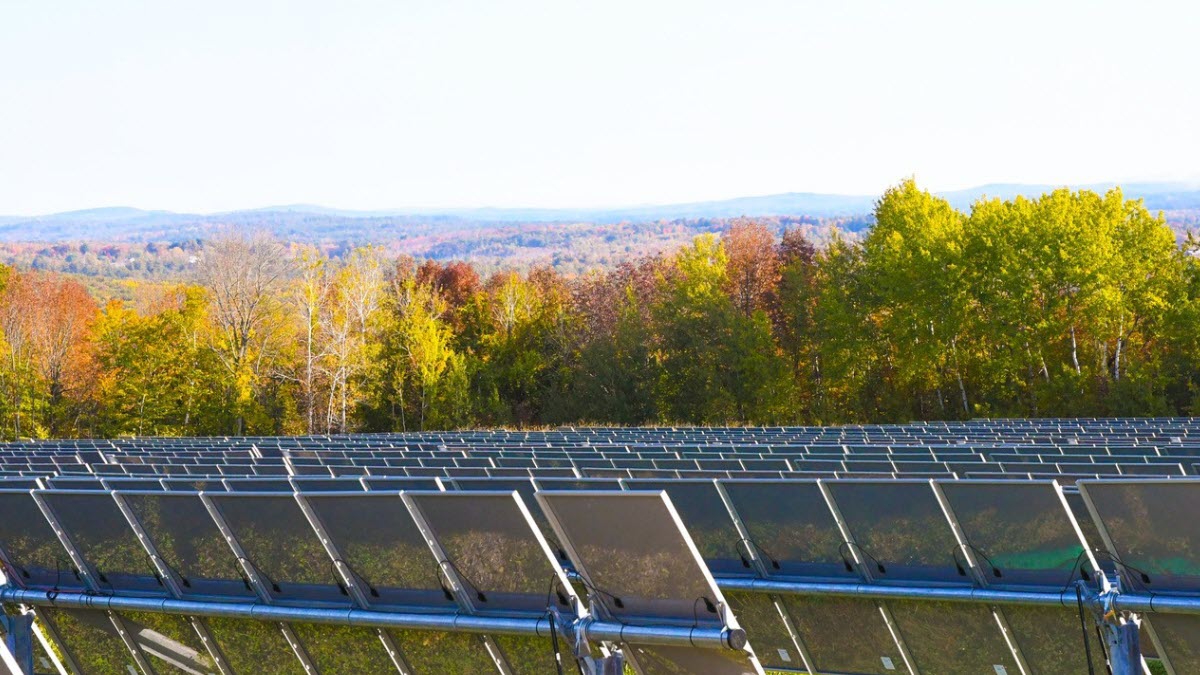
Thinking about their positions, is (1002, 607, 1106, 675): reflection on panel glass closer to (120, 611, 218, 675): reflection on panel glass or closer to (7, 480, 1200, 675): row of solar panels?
(7, 480, 1200, 675): row of solar panels

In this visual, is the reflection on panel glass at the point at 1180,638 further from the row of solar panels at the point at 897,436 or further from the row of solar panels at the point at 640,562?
the row of solar panels at the point at 897,436

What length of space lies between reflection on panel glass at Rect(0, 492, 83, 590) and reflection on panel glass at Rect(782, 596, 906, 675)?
4.44 metres

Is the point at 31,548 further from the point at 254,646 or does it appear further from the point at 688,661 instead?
the point at 688,661

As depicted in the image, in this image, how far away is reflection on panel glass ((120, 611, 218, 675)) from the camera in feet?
25.4

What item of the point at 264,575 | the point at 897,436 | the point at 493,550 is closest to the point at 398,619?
the point at 493,550

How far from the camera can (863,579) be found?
294 inches

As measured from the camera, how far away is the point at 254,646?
7.49 m

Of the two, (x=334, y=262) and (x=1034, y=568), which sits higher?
(x=1034, y=568)

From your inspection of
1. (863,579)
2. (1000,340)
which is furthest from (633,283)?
(863,579)

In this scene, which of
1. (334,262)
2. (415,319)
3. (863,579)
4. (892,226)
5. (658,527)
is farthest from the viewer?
(334,262)

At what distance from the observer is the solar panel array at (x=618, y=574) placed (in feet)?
20.7

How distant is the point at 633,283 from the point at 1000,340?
3360 centimetres

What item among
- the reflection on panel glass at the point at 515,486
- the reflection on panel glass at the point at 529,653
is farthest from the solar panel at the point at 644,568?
the reflection on panel glass at the point at 515,486

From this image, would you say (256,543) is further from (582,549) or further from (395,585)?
(582,549)
